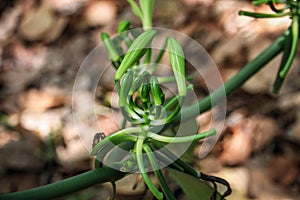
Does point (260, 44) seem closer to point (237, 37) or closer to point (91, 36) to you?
point (237, 37)

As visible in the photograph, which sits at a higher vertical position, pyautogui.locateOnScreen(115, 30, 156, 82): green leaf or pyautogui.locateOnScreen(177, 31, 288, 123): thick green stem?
pyautogui.locateOnScreen(115, 30, 156, 82): green leaf

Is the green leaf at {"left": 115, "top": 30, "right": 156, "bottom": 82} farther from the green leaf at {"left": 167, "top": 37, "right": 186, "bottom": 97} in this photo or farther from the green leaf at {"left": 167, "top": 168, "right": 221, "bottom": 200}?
the green leaf at {"left": 167, "top": 168, "right": 221, "bottom": 200}

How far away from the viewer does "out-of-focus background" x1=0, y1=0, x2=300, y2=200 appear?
162 centimetres

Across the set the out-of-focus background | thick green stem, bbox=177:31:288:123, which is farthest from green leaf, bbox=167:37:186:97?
the out-of-focus background

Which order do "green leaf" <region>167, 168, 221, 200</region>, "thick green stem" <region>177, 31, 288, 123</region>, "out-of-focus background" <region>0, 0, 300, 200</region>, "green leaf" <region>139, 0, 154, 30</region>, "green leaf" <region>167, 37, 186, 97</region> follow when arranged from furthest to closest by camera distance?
"out-of-focus background" <region>0, 0, 300, 200</region> < "thick green stem" <region>177, 31, 288, 123</region> < "green leaf" <region>139, 0, 154, 30</region> < "green leaf" <region>167, 168, 221, 200</region> < "green leaf" <region>167, 37, 186, 97</region>

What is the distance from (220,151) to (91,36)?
631mm

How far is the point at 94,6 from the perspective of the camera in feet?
6.60

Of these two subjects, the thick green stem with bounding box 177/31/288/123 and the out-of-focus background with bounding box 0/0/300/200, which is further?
the out-of-focus background with bounding box 0/0/300/200

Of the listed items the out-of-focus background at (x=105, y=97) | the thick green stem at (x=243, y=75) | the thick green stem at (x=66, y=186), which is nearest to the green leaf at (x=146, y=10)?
the thick green stem at (x=243, y=75)

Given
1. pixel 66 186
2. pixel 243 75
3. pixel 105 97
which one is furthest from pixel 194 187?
pixel 105 97

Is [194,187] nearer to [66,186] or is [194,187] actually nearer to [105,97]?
[66,186]

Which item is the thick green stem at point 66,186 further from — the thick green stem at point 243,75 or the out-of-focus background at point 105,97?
the out-of-focus background at point 105,97

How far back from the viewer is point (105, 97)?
1.78m

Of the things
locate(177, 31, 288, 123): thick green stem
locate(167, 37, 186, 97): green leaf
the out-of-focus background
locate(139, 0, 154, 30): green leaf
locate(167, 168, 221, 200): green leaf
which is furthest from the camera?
the out-of-focus background
